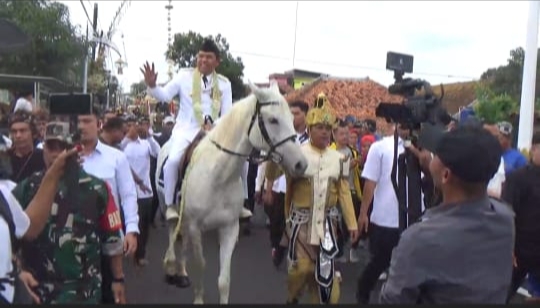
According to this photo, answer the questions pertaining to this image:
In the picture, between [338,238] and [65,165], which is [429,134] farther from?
[338,238]

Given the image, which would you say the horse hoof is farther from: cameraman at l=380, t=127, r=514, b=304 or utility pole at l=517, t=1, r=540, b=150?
cameraman at l=380, t=127, r=514, b=304

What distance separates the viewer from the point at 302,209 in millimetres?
6879

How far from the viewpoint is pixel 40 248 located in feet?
14.3

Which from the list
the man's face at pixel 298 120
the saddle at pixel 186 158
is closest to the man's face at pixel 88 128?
the saddle at pixel 186 158

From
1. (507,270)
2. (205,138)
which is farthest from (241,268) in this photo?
(507,270)

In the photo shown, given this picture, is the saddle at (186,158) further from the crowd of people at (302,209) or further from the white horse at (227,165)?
the white horse at (227,165)

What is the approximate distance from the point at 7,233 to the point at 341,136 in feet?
23.6

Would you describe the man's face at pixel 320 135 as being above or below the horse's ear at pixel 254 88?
below

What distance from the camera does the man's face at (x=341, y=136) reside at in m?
10.3

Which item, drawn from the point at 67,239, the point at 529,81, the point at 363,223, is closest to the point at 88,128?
the point at 67,239

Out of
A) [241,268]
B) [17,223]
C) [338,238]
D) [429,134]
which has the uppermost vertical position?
[429,134]

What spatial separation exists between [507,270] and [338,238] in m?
4.16

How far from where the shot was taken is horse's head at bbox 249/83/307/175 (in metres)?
6.90

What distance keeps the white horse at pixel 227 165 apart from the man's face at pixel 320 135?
183 mm
